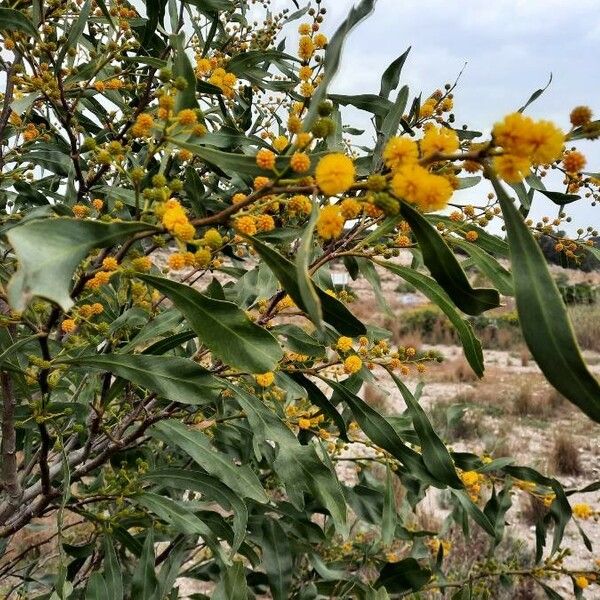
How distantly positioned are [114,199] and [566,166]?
0.89m

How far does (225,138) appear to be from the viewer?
950mm

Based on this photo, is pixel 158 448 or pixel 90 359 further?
pixel 158 448

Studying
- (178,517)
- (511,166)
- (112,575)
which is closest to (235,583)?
(178,517)

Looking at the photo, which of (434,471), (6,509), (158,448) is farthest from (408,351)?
(158,448)

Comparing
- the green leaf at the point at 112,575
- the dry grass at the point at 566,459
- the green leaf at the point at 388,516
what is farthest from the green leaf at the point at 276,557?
the dry grass at the point at 566,459

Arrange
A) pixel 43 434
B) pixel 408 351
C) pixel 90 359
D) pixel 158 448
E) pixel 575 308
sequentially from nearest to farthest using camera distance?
1. pixel 90 359
2. pixel 43 434
3. pixel 408 351
4. pixel 158 448
5. pixel 575 308

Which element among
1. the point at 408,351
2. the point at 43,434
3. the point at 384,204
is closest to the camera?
A: the point at 384,204

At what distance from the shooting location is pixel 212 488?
117 centimetres

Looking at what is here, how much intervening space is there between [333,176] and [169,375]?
0.46 m

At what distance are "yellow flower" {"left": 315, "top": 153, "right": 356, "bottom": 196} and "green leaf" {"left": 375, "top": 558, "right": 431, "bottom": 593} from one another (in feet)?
4.61

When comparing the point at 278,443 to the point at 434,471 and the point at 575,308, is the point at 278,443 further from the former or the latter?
the point at 575,308

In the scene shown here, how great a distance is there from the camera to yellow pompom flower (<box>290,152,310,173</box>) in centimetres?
52

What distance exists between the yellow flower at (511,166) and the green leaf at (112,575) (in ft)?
3.79

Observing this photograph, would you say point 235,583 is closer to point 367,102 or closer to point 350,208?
point 350,208
